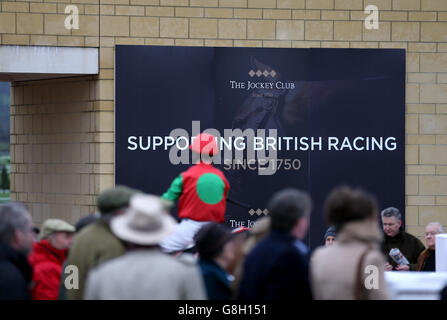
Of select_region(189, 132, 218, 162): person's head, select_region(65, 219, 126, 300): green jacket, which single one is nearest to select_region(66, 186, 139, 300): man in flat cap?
select_region(65, 219, 126, 300): green jacket

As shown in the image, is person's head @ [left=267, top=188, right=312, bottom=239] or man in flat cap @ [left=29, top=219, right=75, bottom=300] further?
man in flat cap @ [left=29, top=219, right=75, bottom=300]

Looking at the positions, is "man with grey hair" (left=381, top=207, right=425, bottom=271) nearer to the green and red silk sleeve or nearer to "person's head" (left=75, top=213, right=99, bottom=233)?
the green and red silk sleeve

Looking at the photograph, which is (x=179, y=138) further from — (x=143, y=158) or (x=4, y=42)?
(x=4, y=42)

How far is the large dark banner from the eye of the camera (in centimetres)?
1127

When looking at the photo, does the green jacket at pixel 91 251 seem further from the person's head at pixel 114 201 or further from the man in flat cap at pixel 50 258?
the man in flat cap at pixel 50 258

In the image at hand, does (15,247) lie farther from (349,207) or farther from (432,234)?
(432,234)

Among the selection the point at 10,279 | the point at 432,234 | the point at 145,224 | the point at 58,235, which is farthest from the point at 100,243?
the point at 432,234

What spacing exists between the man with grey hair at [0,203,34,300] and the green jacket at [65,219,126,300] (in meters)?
0.37

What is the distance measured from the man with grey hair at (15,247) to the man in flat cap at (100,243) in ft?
1.23

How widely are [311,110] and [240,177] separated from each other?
1239 millimetres

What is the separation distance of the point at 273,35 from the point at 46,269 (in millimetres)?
6040

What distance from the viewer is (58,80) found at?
38.9 ft

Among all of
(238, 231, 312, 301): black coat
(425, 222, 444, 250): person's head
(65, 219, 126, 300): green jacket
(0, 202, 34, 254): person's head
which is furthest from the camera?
(425, 222, 444, 250): person's head
